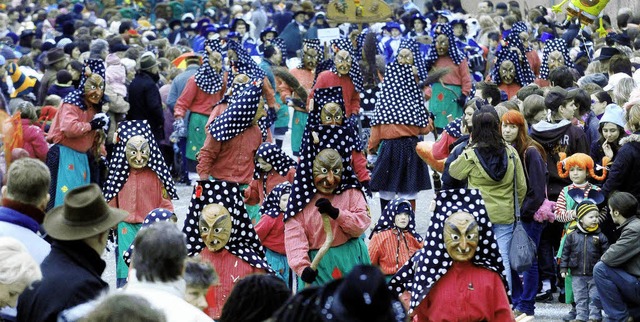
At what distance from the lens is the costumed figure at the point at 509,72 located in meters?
Answer: 16.0

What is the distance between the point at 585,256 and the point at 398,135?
12.8ft

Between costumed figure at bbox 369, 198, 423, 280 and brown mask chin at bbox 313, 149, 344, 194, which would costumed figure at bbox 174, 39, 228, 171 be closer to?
costumed figure at bbox 369, 198, 423, 280

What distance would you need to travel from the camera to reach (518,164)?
10203 millimetres

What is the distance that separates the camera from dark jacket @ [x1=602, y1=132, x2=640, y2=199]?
33.4 ft

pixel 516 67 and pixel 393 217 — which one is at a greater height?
pixel 393 217

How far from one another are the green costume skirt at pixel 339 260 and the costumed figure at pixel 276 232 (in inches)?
36.1

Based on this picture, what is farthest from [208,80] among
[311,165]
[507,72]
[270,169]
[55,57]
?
[311,165]

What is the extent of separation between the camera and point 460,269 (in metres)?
7.93

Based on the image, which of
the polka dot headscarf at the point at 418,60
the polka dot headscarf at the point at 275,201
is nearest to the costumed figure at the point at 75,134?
the polka dot headscarf at the point at 275,201

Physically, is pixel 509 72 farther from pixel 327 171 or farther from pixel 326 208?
pixel 326 208

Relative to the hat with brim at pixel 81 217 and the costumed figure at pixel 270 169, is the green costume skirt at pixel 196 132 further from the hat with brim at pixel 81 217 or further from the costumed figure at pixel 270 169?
the hat with brim at pixel 81 217

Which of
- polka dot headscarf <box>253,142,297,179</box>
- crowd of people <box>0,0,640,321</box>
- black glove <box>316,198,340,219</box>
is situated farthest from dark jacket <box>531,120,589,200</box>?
black glove <box>316,198,340,219</box>

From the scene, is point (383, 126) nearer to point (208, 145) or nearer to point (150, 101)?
point (208, 145)

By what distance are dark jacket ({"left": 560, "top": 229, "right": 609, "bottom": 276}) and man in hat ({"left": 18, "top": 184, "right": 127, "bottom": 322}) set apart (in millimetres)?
4466
